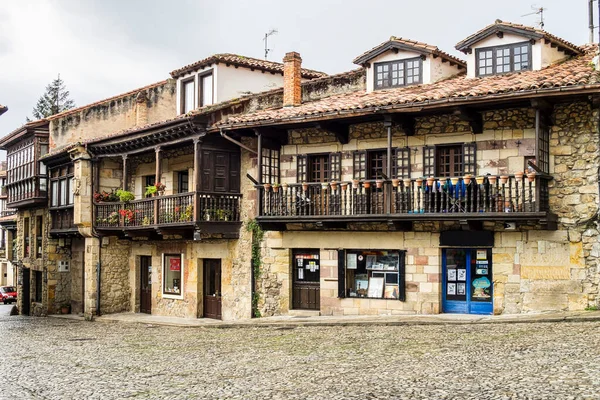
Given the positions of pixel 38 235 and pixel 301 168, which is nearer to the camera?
pixel 301 168

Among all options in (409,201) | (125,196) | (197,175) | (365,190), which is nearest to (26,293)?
(125,196)

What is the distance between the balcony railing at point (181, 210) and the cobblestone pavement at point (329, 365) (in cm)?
434

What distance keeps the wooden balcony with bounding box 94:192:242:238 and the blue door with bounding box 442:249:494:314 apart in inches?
256

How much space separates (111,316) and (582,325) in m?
16.6

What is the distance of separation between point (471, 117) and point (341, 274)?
5452 millimetres

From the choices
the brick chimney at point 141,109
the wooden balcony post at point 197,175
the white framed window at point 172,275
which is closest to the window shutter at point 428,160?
the wooden balcony post at point 197,175

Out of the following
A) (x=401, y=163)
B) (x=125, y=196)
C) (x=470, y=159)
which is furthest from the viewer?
(x=125, y=196)

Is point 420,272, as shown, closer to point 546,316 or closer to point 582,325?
point 546,316

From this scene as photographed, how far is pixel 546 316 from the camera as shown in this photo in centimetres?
1521

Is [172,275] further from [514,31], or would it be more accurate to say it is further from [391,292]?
[514,31]

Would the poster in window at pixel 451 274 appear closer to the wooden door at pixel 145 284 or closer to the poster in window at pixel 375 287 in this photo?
the poster in window at pixel 375 287

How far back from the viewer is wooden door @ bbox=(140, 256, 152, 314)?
25.7 metres

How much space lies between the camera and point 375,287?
Result: 61.7ft

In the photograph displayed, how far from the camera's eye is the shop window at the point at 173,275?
23719 mm
